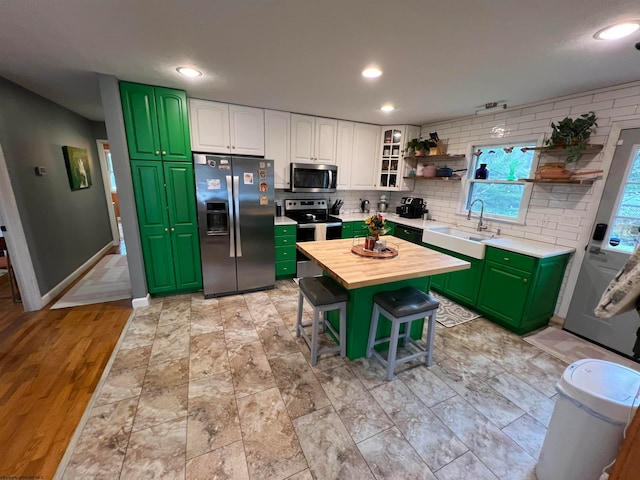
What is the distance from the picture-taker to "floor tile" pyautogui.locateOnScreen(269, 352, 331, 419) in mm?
1784

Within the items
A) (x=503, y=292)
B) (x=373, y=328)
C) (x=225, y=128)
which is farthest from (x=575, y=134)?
(x=225, y=128)

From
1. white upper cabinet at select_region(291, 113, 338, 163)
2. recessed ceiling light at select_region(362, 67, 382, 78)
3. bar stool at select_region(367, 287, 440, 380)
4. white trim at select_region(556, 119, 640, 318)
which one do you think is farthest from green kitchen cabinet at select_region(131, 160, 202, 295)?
white trim at select_region(556, 119, 640, 318)

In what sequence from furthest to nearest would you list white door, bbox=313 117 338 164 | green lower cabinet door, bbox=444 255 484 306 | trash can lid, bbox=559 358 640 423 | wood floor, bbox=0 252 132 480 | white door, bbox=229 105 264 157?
white door, bbox=313 117 338 164 < white door, bbox=229 105 264 157 < green lower cabinet door, bbox=444 255 484 306 < wood floor, bbox=0 252 132 480 < trash can lid, bbox=559 358 640 423

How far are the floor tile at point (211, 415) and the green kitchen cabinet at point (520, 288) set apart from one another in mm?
2704

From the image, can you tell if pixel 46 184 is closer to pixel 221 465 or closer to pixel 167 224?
pixel 167 224

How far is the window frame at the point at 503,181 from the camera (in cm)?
290

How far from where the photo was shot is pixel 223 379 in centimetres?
201

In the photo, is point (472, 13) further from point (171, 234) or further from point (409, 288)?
point (171, 234)

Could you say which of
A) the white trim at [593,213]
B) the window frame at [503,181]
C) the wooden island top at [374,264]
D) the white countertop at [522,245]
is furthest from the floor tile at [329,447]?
→ the window frame at [503,181]

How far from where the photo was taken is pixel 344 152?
4.11 meters

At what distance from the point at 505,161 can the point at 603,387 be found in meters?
2.80

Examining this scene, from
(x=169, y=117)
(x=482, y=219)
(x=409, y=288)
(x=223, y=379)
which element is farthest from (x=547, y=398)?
(x=169, y=117)

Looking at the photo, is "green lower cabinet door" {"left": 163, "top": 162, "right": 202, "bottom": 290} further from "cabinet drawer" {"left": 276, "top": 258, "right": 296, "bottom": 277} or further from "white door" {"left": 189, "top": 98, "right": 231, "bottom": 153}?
"cabinet drawer" {"left": 276, "top": 258, "right": 296, "bottom": 277}

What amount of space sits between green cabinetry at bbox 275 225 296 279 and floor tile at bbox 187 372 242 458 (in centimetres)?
186
